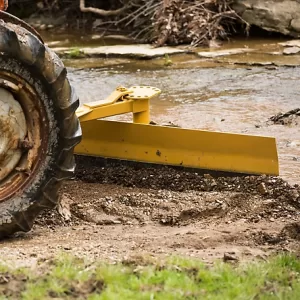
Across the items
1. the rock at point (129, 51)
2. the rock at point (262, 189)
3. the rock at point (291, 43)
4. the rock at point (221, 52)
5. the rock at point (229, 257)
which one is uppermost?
the rock at point (229, 257)

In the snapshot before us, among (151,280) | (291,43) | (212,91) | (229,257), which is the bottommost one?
(291,43)

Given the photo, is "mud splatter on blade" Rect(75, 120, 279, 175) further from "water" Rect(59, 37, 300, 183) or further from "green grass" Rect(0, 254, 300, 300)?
"green grass" Rect(0, 254, 300, 300)

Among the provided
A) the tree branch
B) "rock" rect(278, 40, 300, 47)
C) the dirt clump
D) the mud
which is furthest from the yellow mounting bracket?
the tree branch

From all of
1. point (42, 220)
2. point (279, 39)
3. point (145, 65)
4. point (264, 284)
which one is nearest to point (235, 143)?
point (42, 220)

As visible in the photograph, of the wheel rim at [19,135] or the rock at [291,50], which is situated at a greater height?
the wheel rim at [19,135]

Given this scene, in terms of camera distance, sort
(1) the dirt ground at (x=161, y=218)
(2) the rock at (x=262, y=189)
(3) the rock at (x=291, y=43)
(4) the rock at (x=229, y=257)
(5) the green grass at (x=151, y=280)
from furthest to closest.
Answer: (3) the rock at (x=291, y=43)
(2) the rock at (x=262, y=189)
(1) the dirt ground at (x=161, y=218)
(4) the rock at (x=229, y=257)
(5) the green grass at (x=151, y=280)

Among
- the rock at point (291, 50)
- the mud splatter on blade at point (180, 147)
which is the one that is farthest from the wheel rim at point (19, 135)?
the rock at point (291, 50)

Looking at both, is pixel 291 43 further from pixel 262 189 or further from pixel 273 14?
pixel 262 189

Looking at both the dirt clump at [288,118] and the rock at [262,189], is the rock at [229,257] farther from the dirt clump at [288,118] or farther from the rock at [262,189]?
the dirt clump at [288,118]

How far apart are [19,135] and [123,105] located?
4.18ft

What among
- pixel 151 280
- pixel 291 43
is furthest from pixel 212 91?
pixel 151 280

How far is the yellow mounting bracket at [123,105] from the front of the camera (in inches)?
208

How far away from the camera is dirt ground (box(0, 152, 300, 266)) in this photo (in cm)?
414

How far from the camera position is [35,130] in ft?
14.7
